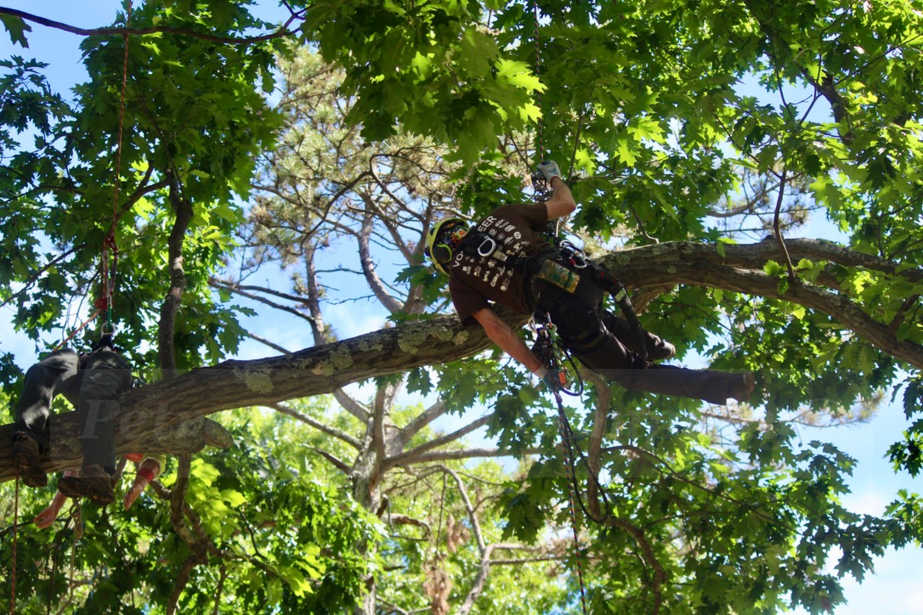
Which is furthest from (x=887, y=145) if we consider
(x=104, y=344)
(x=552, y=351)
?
(x=104, y=344)

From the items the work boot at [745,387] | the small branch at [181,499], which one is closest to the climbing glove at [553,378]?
the work boot at [745,387]

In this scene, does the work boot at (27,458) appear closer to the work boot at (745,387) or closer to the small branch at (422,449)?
the work boot at (745,387)

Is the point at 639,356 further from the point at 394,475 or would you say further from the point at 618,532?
the point at 394,475

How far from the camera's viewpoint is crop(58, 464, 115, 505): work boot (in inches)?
166

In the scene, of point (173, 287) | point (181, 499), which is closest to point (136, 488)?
point (181, 499)

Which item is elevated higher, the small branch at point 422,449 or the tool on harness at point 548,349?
the small branch at point 422,449

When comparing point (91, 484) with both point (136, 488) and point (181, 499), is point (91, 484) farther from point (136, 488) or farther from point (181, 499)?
point (136, 488)

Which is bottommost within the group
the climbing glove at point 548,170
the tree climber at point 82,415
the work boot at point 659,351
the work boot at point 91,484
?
the work boot at point 91,484

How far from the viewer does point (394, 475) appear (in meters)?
16.0

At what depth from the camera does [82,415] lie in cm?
429

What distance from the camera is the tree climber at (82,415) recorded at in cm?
420

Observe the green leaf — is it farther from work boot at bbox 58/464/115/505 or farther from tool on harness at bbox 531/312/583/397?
tool on harness at bbox 531/312/583/397

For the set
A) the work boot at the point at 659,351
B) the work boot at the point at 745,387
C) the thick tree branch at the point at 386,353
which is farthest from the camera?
the work boot at the point at 659,351

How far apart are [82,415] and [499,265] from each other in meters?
2.17
